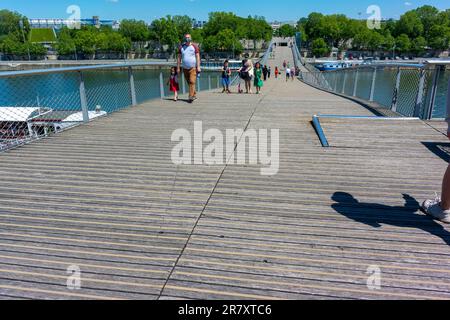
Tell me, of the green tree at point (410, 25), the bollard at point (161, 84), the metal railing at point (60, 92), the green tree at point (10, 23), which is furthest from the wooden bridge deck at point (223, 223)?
the green tree at point (10, 23)

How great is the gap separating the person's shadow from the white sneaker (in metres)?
0.05

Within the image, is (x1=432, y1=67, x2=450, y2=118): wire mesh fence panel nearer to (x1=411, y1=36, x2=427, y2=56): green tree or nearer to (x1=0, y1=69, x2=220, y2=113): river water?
(x1=0, y1=69, x2=220, y2=113): river water

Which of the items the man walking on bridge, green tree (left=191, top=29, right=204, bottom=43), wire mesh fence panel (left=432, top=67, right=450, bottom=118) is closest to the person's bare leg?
wire mesh fence panel (left=432, top=67, right=450, bottom=118)

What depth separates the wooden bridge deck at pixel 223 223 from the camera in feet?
7.59

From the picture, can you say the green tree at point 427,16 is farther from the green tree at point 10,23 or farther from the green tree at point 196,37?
the green tree at point 10,23

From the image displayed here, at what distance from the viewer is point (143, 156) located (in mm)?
4918

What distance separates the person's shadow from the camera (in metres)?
2.96

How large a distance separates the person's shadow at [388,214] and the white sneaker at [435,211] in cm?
5

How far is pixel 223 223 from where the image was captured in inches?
121

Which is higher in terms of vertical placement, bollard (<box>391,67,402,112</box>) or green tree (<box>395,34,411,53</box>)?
green tree (<box>395,34,411,53</box>)

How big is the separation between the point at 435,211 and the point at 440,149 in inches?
92.3

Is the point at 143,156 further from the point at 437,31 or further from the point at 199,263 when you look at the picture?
the point at 437,31

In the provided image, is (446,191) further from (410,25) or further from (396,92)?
(410,25)
